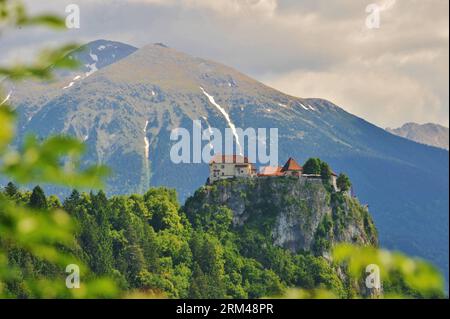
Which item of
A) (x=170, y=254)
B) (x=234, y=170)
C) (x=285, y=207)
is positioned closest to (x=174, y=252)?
(x=170, y=254)

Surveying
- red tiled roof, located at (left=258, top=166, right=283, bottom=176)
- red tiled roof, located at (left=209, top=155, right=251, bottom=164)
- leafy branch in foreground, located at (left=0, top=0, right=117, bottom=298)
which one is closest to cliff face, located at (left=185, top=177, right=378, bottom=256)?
red tiled roof, located at (left=209, top=155, right=251, bottom=164)

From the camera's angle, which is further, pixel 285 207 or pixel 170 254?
pixel 285 207

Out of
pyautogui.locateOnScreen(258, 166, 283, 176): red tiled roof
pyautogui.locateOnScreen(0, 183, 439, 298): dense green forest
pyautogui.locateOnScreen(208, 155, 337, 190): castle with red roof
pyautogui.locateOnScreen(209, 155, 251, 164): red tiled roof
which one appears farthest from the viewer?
pyautogui.locateOnScreen(258, 166, 283, 176): red tiled roof

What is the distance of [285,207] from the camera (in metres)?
160

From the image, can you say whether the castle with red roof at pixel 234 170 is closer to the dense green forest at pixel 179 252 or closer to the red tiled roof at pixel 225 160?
the red tiled roof at pixel 225 160

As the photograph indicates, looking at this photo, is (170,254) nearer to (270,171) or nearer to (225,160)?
(225,160)

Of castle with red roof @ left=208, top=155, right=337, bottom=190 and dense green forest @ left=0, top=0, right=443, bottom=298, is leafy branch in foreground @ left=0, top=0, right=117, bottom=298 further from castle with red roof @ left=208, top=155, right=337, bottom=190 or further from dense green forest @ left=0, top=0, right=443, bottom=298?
castle with red roof @ left=208, top=155, right=337, bottom=190

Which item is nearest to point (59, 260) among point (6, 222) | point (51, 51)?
point (6, 222)

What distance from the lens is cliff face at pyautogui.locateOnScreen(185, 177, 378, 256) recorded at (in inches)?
6161

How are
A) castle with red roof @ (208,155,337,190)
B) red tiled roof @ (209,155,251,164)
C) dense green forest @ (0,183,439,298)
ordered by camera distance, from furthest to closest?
red tiled roof @ (209,155,251,164) → castle with red roof @ (208,155,337,190) → dense green forest @ (0,183,439,298)

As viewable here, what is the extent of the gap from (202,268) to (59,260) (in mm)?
145555
